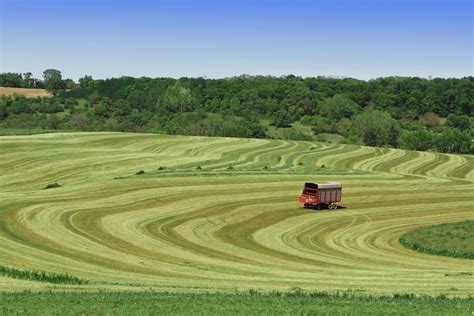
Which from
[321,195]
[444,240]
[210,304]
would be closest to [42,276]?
[210,304]

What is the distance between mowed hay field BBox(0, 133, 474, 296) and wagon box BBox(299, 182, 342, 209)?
920mm

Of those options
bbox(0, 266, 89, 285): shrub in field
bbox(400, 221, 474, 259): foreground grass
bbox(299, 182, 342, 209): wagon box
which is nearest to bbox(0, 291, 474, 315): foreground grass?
bbox(0, 266, 89, 285): shrub in field

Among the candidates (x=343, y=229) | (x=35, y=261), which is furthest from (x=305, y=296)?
(x=343, y=229)

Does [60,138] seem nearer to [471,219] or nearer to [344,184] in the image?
[344,184]

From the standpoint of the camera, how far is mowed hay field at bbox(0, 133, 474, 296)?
113 feet

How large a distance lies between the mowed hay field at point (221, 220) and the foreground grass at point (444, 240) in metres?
1.12

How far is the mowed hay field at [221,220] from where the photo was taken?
34.4 m

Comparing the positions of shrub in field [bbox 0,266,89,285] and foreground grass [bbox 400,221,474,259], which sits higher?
shrub in field [bbox 0,266,89,285]

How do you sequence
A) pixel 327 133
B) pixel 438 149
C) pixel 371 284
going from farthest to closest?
pixel 327 133, pixel 438 149, pixel 371 284

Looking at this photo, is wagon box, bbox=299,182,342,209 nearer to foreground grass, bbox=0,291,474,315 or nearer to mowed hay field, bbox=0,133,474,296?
mowed hay field, bbox=0,133,474,296

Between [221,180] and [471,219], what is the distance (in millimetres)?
26003

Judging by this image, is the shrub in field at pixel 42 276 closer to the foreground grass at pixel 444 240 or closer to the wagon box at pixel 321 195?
the foreground grass at pixel 444 240

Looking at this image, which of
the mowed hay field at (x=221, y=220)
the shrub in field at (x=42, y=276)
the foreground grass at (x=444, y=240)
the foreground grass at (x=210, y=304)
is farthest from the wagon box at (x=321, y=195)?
the foreground grass at (x=210, y=304)

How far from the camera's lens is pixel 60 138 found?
117625 millimetres
